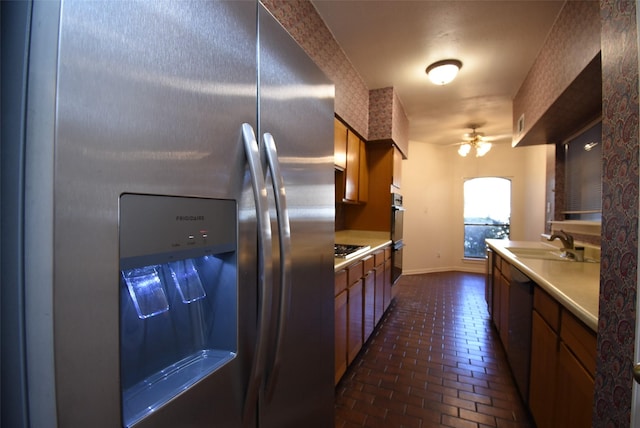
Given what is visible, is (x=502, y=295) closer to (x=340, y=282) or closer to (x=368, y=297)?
(x=368, y=297)

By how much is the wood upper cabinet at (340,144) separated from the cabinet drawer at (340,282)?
3.58 feet

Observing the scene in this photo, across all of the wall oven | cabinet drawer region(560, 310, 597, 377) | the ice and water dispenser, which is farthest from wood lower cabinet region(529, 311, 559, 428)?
the wall oven

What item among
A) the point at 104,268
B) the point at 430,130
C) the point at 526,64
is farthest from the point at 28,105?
the point at 430,130

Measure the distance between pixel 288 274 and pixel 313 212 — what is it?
0.34m

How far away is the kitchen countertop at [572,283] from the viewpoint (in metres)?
1.05

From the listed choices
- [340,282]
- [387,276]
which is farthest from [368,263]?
[387,276]

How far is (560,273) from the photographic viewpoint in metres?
1.65

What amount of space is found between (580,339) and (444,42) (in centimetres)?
A: 240

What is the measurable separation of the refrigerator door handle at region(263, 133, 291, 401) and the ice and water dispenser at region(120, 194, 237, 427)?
0.13m

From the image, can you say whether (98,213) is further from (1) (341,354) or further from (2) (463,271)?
(2) (463,271)

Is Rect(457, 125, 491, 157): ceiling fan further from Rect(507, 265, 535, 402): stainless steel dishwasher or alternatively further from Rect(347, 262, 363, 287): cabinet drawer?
Rect(347, 262, 363, 287): cabinet drawer

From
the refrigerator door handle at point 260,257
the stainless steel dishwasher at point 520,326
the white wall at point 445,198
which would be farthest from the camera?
the white wall at point 445,198

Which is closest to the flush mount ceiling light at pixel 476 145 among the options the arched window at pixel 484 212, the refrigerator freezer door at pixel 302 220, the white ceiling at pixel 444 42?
the white ceiling at pixel 444 42

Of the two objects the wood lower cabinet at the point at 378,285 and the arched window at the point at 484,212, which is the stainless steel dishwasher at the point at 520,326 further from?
the arched window at the point at 484,212
